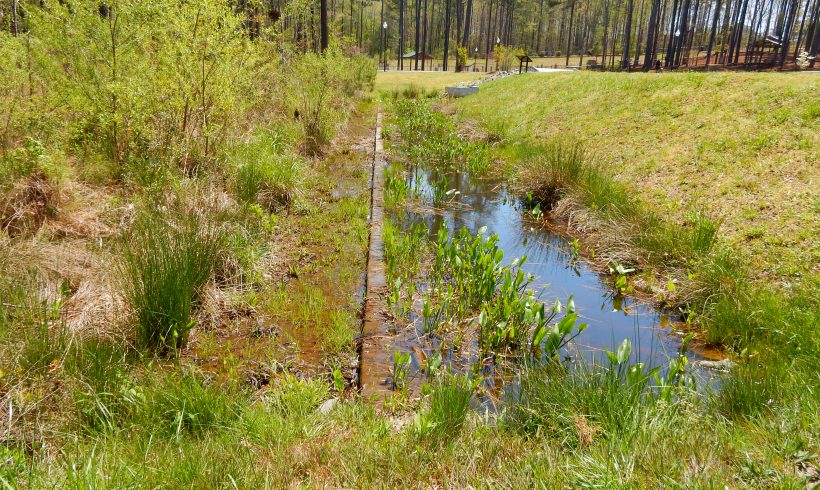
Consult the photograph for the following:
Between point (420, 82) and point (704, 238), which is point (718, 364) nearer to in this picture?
point (704, 238)

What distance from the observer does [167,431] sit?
2.37m

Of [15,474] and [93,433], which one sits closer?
[15,474]

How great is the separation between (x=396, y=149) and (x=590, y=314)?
799 cm

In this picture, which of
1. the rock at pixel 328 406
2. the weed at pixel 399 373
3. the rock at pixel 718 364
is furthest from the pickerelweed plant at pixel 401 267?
the rock at pixel 718 364

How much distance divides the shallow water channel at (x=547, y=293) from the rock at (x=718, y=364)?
17 cm

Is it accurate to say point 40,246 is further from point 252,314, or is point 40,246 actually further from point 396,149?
point 396,149

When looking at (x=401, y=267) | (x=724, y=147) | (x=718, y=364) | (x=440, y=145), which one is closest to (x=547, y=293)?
(x=401, y=267)

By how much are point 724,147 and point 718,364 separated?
15.8 ft

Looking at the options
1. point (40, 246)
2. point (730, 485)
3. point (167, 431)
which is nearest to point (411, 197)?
point (40, 246)

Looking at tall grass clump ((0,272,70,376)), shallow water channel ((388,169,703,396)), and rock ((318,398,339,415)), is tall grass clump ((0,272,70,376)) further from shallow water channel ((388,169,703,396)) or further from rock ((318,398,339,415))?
shallow water channel ((388,169,703,396))

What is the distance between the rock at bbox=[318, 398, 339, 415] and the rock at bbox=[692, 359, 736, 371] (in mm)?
2467

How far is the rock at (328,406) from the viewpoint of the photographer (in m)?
2.72

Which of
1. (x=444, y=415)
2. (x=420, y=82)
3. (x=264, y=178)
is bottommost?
(x=444, y=415)

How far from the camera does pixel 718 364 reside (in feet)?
11.1
